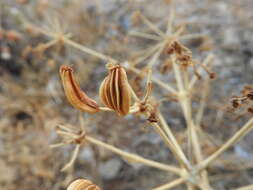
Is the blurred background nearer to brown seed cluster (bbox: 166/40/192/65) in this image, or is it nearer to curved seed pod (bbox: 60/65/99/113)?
brown seed cluster (bbox: 166/40/192/65)

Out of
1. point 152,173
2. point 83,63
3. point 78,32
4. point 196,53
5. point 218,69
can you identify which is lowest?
point 152,173

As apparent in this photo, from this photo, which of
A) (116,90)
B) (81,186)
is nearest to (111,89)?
(116,90)

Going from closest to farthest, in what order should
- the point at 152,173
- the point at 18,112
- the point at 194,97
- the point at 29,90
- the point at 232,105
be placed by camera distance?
the point at 232,105
the point at 152,173
the point at 194,97
the point at 18,112
the point at 29,90

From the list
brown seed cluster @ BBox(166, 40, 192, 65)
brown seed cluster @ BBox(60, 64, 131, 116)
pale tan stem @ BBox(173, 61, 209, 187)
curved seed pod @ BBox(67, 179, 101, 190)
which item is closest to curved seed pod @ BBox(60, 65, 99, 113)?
brown seed cluster @ BBox(60, 64, 131, 116)

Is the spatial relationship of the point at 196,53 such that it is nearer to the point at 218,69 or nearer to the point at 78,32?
the point at 218,69

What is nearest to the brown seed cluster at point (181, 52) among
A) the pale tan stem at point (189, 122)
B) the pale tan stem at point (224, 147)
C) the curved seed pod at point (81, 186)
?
the pale tan stem at point (189, 122)

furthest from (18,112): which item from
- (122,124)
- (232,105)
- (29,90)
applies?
(232,105)

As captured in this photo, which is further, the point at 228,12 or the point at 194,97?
the point at 228,12
